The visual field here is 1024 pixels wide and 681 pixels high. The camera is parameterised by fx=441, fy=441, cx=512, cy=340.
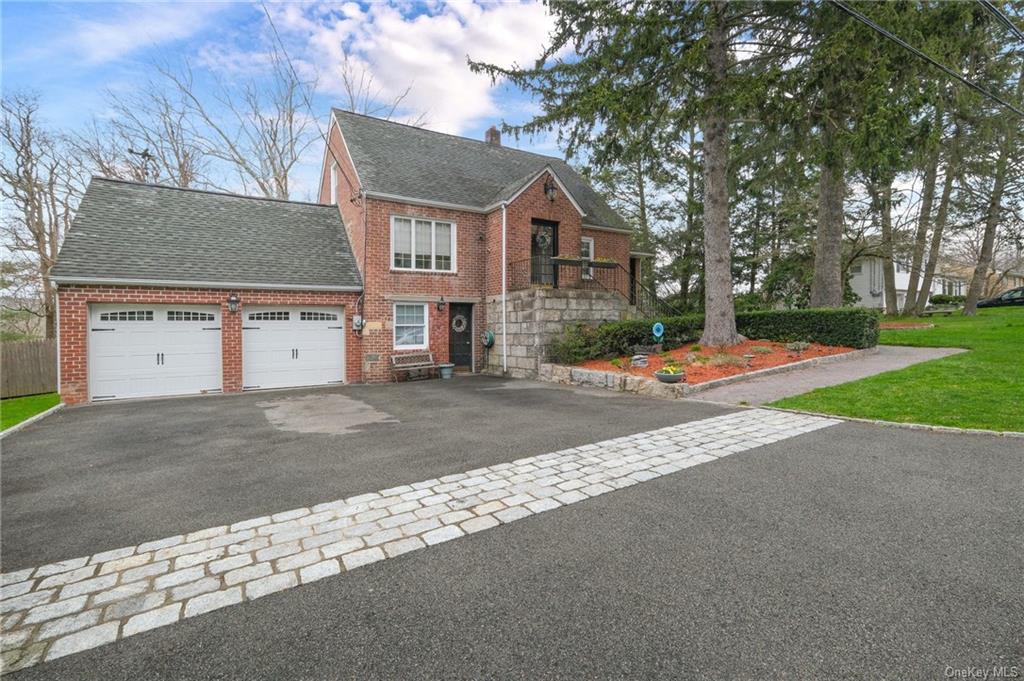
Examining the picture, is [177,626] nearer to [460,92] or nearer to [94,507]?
[94,507]

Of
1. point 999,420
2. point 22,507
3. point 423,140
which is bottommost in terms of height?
point 22,507

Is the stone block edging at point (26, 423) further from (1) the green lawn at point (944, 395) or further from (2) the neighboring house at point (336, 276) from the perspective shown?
(1) the green lawn at point (944, 395)

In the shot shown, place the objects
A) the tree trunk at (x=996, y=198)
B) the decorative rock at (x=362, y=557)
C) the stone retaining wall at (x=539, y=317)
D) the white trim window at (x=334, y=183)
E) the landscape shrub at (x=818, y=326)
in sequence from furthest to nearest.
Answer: the white trim window at (x=334, y=183) → the tree trunk at (x=996, y=198) → the stone retaining wall at (x=539, y=317) → the landscape shrub at (x=818, y=326) → the decorative rock at (x=362, y=557)

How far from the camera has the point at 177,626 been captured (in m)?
2.28

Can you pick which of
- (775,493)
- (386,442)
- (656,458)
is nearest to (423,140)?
(386,442)

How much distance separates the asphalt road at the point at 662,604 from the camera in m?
1.98

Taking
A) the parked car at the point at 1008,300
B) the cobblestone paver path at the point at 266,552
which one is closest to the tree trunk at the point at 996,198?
the parked car at the point at 1008,300

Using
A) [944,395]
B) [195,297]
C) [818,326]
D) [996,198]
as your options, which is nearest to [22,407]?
[195,297]

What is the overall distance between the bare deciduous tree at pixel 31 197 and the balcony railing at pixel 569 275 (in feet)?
57.7

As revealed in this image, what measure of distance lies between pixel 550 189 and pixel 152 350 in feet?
38.9

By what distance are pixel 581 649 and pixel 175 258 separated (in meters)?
13.4

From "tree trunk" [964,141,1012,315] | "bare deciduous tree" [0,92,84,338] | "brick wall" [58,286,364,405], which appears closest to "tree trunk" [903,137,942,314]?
"tree trunk" [964,141,1012,315]

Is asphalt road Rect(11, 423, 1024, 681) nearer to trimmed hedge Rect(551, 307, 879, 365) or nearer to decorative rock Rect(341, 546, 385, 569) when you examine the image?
decorative rock Rect(341, 546, 385, 569)

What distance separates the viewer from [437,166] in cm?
1530
